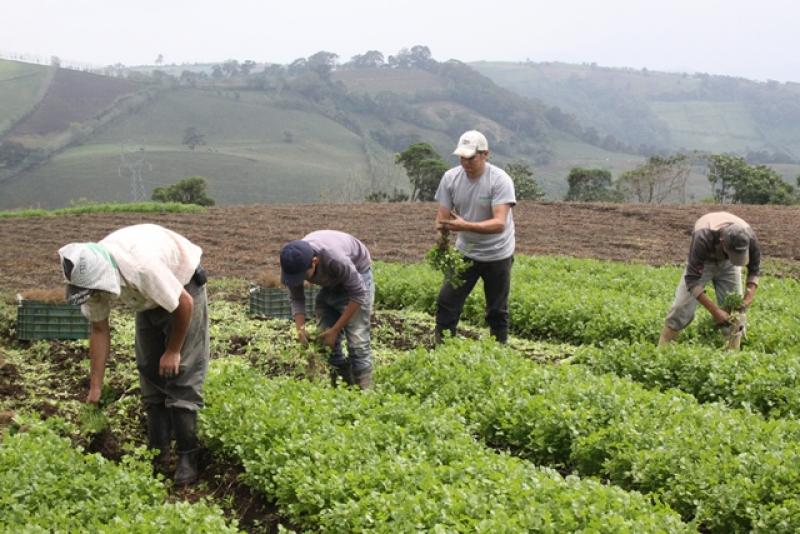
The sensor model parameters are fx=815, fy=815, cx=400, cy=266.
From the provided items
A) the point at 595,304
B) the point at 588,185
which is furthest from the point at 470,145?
the point at 588,185

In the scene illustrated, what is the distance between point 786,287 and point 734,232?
277 inches

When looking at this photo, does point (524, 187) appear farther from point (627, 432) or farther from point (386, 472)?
point (386, 472)

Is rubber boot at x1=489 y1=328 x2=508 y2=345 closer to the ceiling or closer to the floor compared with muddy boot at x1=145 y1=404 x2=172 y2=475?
closer to the ceiling

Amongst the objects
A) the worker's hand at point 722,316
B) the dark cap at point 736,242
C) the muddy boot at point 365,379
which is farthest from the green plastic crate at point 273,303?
the dark cap at point 736,242

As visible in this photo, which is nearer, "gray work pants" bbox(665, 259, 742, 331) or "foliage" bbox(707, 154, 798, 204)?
"gray work pants" bbox(665, 259, 742, 331)

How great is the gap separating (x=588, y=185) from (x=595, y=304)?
35.0 metres

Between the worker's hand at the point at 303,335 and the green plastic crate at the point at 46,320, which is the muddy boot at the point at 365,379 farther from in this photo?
the green plastic crate at the point at 46,320

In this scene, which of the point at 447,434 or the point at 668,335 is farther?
the point at 668,335

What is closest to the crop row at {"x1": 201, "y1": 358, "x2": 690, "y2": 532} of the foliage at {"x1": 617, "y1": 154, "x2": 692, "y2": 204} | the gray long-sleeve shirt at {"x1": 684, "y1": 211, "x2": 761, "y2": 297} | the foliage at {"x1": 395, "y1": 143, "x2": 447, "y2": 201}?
the gray long-sleeve shirt at {"x1": 684, "y1": 211, "x2": 761, "y2": 297}

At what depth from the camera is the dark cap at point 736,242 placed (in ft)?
25.2

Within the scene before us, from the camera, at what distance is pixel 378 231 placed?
23250 mm

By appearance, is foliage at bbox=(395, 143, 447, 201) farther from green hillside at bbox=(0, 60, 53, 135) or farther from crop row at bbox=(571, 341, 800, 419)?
green hillside at bbox=(0, 60, 53, 135)

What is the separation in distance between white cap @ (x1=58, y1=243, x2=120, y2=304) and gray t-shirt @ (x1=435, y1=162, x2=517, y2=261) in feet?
12.7

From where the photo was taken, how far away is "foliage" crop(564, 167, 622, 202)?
43312 millimetres
